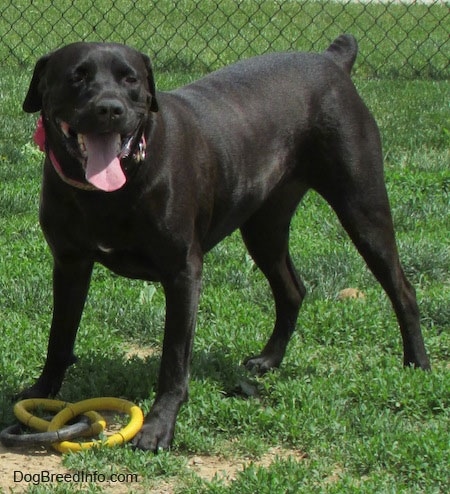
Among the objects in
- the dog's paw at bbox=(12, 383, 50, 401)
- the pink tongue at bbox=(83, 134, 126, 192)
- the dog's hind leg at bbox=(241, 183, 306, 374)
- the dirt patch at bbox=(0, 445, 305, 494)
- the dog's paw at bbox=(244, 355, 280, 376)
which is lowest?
the dirt patch at bbox=(0, 445, 305, 494)

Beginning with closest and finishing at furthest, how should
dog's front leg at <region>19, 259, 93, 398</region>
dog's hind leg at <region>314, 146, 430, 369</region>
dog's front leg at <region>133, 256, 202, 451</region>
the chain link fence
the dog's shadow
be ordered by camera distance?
dog's front leg at <region>133, 256, 202, 451</region> → dog's front leg at <region>19, 259, 93, 398</region> → the dog's shadow → dog's hind leg at <region>314, 146, 430, 369</region> → the chain link fence

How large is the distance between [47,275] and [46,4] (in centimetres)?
738

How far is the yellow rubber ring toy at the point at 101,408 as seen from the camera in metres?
3.98

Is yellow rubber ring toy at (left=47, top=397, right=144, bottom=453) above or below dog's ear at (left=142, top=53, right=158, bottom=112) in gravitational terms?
below

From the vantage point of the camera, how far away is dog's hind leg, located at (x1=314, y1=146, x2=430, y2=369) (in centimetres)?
468

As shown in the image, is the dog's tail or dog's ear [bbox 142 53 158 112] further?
the dog's tail

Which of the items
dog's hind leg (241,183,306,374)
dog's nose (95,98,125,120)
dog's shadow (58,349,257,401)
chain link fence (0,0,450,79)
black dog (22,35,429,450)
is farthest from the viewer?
chain link fence (0,0,450,79)

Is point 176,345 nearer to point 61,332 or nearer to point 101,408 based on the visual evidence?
point 101,408

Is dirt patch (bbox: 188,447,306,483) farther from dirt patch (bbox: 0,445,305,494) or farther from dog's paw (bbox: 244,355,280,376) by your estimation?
dog's paw (bbox: 244,355,280,376)

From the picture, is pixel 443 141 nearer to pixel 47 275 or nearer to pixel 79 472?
pixel 47 275

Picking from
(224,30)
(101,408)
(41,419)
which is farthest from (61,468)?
(224,30)

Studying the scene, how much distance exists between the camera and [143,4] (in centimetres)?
1238

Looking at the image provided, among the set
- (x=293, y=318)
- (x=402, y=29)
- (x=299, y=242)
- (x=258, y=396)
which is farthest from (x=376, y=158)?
(x=402, y=29)

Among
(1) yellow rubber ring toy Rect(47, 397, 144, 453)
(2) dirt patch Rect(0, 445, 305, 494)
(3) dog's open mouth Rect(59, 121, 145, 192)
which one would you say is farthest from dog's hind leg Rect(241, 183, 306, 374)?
(3) dog's open mouth Rect(59, 121, 145, 192)
